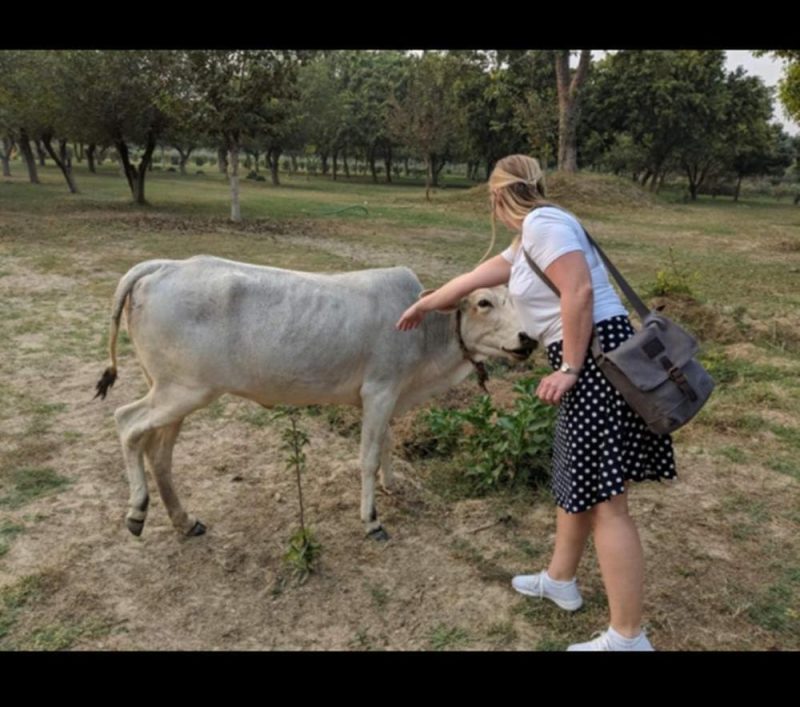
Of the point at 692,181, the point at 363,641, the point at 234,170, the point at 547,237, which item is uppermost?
the point at 234,170

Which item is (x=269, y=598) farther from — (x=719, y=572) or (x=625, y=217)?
(x=625, y=217)

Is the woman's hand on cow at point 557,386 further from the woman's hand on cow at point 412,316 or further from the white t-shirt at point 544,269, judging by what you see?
the woman's hand on cow at point 412,316

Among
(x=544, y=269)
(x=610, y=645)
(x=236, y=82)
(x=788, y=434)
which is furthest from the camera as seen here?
(x=236, y=82)

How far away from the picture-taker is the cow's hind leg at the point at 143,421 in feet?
13.1

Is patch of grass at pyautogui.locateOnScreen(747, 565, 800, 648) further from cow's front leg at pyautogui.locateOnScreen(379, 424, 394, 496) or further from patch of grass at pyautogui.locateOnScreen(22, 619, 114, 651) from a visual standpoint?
patch of grass at pyautogui.locateOnScreen(22, 619, 114, 651)

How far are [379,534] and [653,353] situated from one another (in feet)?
7.36

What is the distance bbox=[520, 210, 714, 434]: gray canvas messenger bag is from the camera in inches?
110

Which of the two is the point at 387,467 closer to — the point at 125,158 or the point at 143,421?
the point at 143,421

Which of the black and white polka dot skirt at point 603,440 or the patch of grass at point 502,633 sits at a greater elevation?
the black and white polka dot skirt at point 603,440

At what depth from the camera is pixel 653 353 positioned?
2830 millimetres

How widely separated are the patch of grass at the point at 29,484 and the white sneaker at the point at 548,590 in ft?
10.8

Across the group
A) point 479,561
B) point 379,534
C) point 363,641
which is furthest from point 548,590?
point 379,534

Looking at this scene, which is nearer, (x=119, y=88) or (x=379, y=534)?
(x=379, y=534)

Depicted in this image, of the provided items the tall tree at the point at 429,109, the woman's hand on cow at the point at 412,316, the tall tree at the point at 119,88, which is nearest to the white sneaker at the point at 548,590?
the woman's hand on cow at the point at 412,316
